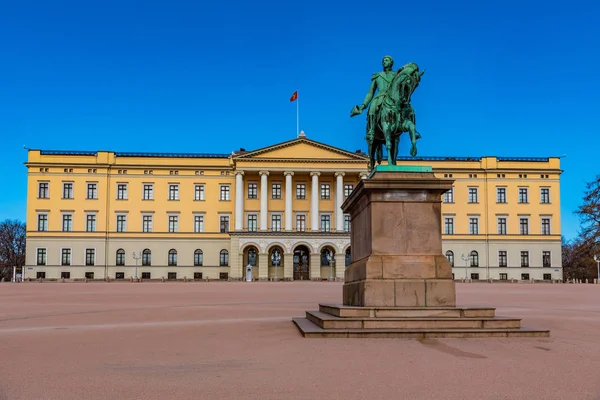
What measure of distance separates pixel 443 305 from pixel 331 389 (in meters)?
5.36

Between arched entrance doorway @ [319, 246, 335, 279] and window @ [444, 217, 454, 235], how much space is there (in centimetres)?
1542

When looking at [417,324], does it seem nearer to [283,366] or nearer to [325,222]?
[283,366]

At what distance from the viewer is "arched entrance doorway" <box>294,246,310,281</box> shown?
252ft

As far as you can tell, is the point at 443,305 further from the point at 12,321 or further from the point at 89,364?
the point at 12,321

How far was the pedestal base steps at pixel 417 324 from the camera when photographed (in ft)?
33.8

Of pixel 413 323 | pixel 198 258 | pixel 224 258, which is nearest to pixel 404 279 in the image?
pixel 413 323

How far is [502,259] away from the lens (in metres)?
80.2

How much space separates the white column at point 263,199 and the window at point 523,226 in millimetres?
31582

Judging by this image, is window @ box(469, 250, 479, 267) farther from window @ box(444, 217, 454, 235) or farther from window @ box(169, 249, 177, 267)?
window @ box(169, 249, 177, 267)

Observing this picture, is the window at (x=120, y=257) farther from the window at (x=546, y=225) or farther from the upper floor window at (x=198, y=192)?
the window at (x=546, y=225)

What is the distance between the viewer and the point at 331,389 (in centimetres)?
653

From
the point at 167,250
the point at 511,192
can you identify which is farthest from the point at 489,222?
the point at 167,250

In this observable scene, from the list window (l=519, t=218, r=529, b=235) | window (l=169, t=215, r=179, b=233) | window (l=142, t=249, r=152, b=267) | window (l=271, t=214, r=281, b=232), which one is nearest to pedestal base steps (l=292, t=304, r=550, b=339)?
window (l=271, t=214, r=281, b=232)

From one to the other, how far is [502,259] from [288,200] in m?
27.5
